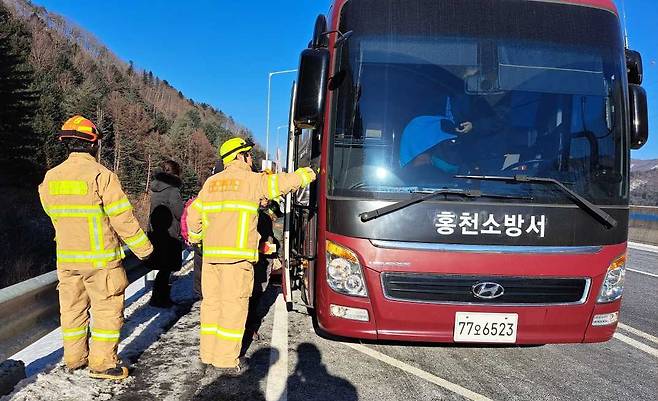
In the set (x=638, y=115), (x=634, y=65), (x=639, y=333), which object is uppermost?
(x=634, y=65)

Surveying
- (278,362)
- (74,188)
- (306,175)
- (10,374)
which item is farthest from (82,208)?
(278,362)

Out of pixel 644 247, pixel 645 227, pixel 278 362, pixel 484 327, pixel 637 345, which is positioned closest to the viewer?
pixel 484 327

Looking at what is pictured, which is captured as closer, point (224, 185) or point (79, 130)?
point (79, 130)

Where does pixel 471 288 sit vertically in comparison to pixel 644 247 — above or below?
above

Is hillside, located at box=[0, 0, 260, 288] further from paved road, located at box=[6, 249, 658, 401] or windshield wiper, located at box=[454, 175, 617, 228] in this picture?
windshield wiper, located at box=[454, 175, 617, 228]

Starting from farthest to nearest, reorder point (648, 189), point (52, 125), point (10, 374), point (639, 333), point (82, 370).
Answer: point (52, 125), point (648, 189), point (639, 333), point (82, 370), point (10, 374)

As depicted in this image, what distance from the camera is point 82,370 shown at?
3516mm

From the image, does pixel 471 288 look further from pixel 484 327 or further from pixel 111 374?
pixel 111 374

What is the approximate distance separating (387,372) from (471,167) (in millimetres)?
1719

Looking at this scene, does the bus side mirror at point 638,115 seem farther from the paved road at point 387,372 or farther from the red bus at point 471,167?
the paved road at point 387,372

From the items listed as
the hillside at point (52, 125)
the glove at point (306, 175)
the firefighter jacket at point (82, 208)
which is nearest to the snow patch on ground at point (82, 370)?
the firefighter jacket at point (82, 208)

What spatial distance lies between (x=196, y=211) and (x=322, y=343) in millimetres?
1689

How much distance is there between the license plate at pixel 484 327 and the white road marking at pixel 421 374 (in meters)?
0.41

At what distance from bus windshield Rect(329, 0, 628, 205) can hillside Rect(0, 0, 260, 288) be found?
34.0ft
